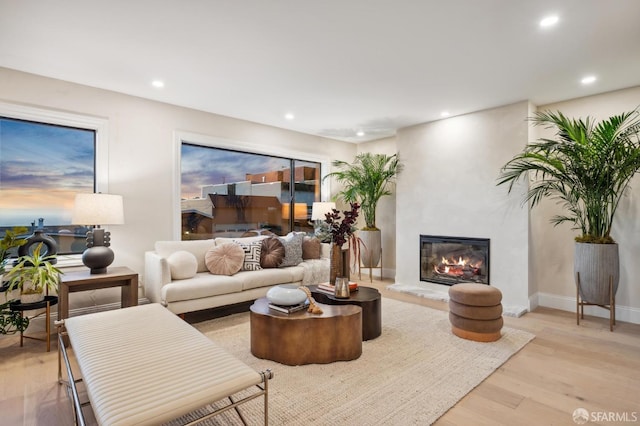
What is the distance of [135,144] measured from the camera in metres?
3.94

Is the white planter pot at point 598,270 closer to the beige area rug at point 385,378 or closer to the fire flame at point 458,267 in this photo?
the beige area rug at point 385,378

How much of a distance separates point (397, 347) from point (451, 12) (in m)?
2.63

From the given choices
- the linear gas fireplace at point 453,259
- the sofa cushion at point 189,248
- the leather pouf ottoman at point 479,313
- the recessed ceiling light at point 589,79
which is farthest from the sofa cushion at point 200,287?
the recessed ceiling light at point 589,79

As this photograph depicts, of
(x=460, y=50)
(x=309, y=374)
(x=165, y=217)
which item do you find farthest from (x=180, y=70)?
(x=309, y=374)

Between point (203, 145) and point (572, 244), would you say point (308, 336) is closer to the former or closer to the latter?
point (203, 145)

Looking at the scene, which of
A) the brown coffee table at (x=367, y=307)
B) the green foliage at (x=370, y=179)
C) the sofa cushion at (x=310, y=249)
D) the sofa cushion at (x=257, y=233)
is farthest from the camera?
the green foliage at (x=370, y=179)

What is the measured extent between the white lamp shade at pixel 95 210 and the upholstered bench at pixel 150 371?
124cm

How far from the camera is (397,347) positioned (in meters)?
2.88

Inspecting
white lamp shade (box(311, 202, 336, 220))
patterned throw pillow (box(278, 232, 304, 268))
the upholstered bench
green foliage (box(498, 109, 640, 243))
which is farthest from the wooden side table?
green foliage (box(498, 109, 640, 243))

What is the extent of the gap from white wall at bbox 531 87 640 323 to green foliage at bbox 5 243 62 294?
16.9 feet

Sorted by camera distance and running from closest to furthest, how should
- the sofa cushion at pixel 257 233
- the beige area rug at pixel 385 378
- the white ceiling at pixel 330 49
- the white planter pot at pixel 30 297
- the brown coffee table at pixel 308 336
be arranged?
the beige area rug at pixel 385 378, the white ceiling at pixel 330 49, the brown coffee table at pixel 308 336, the white planter pot at pixel 30 297, the sofa cushion at pixel 257 233

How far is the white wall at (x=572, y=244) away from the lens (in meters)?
3.63

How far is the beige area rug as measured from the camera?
194 centimetres

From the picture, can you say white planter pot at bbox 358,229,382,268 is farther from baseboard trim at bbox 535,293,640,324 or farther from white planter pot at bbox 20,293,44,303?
white planter pot at bbox 20,293,44,303
